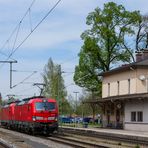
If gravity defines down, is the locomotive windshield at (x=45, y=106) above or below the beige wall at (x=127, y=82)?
below

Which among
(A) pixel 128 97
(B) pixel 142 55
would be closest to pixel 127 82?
(B) pixel 142 55

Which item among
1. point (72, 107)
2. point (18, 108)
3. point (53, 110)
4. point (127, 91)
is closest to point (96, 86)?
point (127, 91)

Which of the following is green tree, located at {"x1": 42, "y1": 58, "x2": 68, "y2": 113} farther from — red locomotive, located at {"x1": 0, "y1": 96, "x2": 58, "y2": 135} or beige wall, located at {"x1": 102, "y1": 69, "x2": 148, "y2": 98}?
red locomotive, located at {"x1": 0, "y1": 96, "x2": 58, "y2": 135}

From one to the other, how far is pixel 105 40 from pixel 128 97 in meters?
18.3

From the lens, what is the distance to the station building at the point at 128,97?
4781cm

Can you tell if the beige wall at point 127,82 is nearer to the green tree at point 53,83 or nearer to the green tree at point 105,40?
the green tree at point 105,40

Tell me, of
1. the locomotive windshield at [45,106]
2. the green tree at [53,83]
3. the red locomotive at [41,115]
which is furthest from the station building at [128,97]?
the green tree at [53,83]

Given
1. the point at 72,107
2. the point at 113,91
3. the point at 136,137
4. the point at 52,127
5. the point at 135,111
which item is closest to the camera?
the point at 136,137

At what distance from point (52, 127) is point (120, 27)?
30.6m

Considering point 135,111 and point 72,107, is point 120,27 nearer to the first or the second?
point 135,111

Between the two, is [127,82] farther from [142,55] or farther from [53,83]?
[53,83]

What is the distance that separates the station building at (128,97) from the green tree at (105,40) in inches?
237

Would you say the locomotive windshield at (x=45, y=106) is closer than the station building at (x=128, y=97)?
Yes

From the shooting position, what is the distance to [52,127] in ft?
125
